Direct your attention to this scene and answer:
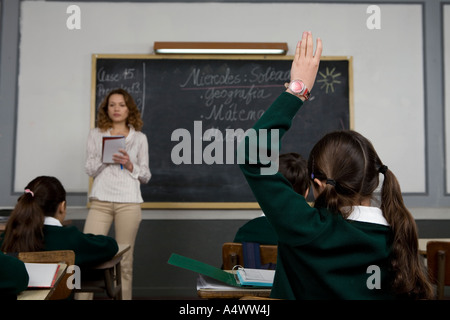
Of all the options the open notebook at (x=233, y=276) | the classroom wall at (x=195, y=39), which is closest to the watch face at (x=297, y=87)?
the open notebook at (x=233, y=276)

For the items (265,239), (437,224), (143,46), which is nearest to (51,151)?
(143,46)

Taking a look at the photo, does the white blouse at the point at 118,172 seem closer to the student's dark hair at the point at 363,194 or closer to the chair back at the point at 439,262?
the chair back at the point at 439,262

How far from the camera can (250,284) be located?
1264 millimetres

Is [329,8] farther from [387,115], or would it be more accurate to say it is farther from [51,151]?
[51,151]

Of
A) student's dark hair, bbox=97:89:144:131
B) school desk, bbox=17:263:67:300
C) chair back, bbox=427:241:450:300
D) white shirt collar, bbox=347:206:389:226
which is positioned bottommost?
chair back, bbox=427:241:450:300

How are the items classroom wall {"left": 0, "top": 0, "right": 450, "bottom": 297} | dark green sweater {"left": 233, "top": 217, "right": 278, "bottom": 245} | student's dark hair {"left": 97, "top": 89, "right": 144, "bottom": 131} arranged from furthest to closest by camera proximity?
classroom wall {"left": 0, "top": 0, "right": 450, "bottom": 297} → student's dark hair {"left": 97, "top": 89, "right": 144, "bottom": 131} → dark green sweater {"left": 233, "top": 217, "right": 278, "bottom": 245}

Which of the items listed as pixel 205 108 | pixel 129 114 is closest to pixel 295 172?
pixel 129 114

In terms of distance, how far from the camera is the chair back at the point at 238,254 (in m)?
1.66

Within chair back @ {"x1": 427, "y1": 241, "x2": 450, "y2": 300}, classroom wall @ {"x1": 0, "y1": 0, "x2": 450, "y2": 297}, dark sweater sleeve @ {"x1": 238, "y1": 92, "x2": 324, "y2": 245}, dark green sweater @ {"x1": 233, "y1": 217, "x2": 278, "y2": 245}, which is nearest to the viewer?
dark sweater sleeve @ {"x1": 238, "y1": 92, "x2": 324, "y2": 245}

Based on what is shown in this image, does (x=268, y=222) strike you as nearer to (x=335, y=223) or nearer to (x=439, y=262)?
(x=335, y=223)

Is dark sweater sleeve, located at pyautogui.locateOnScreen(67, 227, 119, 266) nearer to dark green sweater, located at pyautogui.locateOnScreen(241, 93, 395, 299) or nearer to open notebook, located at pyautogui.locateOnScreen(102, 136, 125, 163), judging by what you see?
open notebook, located at pyautogui.locateOnScreen(102, 136, 125, 163)

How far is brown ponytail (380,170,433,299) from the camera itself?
1.00 metres

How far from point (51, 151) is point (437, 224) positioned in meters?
3.55

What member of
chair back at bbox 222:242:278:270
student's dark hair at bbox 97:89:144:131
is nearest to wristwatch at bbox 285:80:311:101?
chair back at bbox 222:242:278:270
